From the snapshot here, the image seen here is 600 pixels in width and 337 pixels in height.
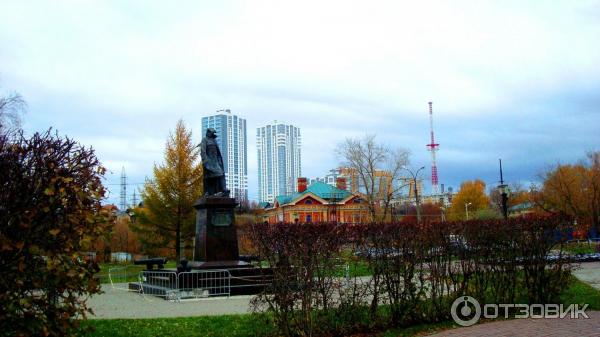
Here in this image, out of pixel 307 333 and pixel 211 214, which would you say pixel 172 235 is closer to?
pixel 211 214

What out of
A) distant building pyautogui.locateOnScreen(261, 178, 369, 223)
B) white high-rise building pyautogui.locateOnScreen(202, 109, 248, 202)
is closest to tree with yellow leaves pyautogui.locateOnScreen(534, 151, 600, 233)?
distant building pyautogui.locateOnScreen(261, 178, 369, 223)

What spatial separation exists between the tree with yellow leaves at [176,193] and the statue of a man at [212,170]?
14.0 metres

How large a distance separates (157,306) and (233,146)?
74.5 meters

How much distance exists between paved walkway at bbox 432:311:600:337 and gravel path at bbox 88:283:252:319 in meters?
4.66

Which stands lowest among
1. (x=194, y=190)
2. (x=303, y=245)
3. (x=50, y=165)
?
(x=303, y=245)

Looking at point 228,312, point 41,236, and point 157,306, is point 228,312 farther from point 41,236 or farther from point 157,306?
point 41,236

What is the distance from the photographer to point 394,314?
9.41 metres

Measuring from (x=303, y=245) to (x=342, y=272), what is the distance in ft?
2.92

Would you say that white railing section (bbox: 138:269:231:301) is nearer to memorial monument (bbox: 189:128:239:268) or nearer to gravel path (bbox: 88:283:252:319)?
gravel path (bbox: 88:283:252:319)

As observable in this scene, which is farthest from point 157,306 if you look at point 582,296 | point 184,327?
point 582,296

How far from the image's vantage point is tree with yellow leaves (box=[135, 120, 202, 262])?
31.3m

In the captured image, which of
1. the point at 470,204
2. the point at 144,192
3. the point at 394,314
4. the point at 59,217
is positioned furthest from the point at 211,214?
the point at 470,204

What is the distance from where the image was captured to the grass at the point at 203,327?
29.5 ft

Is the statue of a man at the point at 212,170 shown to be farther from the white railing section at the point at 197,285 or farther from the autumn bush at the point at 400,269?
the autumn bush at the point at 400,269
